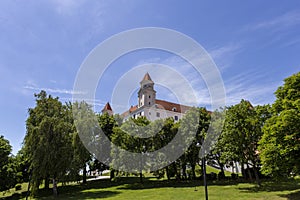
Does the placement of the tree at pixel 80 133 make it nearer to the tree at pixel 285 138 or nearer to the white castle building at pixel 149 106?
the tree at pixel 285 138

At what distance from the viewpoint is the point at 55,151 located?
23922 mm

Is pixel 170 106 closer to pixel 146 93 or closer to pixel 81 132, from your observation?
pixel 146 93

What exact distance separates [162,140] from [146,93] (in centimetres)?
3695

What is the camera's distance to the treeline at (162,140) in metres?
15.3

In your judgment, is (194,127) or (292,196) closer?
(292,196)

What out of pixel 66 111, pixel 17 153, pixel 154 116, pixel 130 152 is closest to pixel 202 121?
pixel 130 152

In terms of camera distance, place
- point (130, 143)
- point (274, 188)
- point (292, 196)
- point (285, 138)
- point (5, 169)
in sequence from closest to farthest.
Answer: point (285, 138) → point (292, 196) → point (274, 188) → point (5, 169) → point (130, 143)

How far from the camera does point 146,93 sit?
217ft

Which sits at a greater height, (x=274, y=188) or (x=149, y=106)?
(x=149, y=106)

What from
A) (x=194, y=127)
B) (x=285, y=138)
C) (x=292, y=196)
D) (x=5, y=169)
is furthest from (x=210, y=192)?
(x=5, y=169)

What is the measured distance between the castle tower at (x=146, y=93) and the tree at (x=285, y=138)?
163 feet

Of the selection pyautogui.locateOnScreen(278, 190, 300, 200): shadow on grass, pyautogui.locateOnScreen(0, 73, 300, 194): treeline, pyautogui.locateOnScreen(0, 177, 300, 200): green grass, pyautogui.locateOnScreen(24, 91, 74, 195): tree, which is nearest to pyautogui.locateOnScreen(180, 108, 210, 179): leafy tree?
pyautogui.locateOnScreen(0, 73, 300, 194): treeline

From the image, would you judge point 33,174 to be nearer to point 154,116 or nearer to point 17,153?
point 17,153

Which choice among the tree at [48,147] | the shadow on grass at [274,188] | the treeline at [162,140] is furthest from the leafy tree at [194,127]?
the tree at [48,147]
